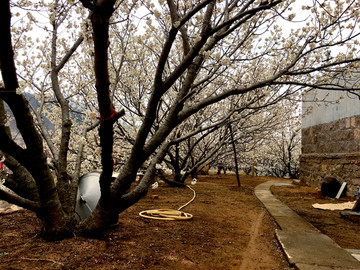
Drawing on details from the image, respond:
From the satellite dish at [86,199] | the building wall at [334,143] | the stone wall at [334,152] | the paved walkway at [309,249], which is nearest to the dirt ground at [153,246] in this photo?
the paved walkway at [309,249]

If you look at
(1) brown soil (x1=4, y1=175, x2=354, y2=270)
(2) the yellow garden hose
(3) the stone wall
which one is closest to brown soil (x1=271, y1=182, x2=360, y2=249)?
(1) brown soil (x1=4, y1=175, x2=354, y2=270)

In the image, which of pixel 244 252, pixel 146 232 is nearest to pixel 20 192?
pixel 146 232

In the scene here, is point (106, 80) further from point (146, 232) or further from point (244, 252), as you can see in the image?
point (244, 252)

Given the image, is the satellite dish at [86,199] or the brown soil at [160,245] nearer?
the brown soil at [160,245]

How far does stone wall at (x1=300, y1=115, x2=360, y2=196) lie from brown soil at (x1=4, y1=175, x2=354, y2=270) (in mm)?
2803

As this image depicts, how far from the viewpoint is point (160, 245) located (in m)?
3.24

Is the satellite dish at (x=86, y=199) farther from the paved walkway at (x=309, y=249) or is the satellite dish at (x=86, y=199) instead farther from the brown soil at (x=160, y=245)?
the paved walkway at (x=309, y=249)

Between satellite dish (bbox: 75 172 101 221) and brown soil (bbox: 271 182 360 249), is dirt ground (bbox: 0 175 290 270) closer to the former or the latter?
satellite dish (bbox: 75 172 101 221)

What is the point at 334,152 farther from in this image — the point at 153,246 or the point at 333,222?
the point at 153,246

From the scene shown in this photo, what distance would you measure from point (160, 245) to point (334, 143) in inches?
286

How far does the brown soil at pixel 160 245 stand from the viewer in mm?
2613

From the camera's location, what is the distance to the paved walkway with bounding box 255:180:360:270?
2771 millimetres

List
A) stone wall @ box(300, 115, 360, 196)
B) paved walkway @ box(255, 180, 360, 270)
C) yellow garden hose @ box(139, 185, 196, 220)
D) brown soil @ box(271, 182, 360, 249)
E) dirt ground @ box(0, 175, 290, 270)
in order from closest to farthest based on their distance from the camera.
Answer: dirt ground @ box(0, 175, 290, 270), paved walkway @ box(255, 180, 360, 270), brown soil @ box(271, 182, 360, 249), yellow garden hose @ box(139, 185, 196, 220), stone wall @ box(300, 115, 360, 196)

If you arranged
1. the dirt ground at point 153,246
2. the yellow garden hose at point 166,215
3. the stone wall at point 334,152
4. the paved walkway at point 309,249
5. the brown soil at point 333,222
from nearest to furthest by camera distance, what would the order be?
1. the dirt ground at point 153,246
2. the paved walkway at point 309,249
3. the brown soil at point 333,222
4. the yellow garden hose at point 166,215
5. the stone wall at point 334,152
